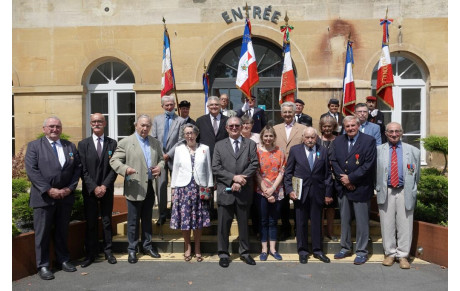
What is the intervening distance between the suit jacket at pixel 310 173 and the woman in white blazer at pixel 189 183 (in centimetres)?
125

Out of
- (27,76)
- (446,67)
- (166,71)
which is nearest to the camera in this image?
(166,71)

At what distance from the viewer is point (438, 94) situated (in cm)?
1005

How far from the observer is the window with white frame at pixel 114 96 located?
10.8 metres

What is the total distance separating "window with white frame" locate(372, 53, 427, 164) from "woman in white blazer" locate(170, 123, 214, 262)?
6520mm

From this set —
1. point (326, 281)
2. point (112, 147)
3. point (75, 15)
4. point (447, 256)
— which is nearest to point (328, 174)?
point (326, 281)

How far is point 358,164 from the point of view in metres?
5.85

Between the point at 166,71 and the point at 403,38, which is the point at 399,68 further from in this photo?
the point at 166,71

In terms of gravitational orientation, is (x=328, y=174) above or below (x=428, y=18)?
below

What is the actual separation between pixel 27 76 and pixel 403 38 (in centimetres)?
1014

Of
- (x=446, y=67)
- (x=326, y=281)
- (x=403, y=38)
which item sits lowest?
(x=326, y=281)

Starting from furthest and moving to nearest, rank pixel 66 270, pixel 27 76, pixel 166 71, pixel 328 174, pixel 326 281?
pixel 27 76, pixel 166 71, pixel 328 174, pixel 66 270, pixel 326 281

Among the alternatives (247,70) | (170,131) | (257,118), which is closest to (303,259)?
(257,118)

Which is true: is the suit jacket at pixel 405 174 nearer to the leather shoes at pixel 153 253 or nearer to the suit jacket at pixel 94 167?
the leather shoes at pixel 153 253

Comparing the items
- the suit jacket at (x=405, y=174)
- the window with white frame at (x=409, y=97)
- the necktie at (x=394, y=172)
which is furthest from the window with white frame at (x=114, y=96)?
the necktie at (x=394, y=172)
